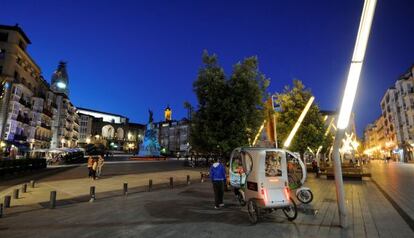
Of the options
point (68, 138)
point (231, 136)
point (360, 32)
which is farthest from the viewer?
point (68, 138)

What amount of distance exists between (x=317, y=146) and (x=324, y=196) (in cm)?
1877

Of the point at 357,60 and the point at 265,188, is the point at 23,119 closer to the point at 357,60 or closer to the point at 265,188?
the point at 265,188

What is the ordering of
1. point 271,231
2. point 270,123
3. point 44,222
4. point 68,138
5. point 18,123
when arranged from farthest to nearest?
point 68,138
point 18,123
point 270,123
point 44,222
point 271,231

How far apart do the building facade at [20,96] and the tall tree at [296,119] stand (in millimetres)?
39805

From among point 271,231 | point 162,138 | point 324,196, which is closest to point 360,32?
point 271,231

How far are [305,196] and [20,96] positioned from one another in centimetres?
5698

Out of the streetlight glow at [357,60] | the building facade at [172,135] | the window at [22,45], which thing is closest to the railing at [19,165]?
the streetlight glow at [357,60]

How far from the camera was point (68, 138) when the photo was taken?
89375 mm

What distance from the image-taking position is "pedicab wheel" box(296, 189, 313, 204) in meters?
11.4

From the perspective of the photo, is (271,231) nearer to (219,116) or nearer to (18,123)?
(219,116)

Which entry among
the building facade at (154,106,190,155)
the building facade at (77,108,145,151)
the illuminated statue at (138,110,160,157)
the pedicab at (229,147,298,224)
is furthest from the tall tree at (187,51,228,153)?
the building facade at (77,108,145,151)

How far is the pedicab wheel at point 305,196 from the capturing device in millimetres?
11397

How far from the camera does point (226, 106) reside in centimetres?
1574

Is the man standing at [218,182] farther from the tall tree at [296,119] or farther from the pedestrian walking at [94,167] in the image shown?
the tall tree at [296,119]
